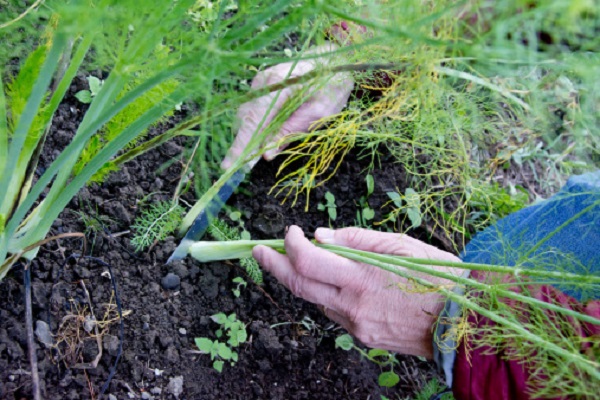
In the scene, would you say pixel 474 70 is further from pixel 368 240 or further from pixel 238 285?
pixel 238 285

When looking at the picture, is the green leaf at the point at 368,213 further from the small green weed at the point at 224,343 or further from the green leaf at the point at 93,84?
the green leaf at the point at 93,84

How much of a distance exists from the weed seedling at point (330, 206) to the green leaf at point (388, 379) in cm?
41

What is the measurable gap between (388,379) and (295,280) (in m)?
0.40

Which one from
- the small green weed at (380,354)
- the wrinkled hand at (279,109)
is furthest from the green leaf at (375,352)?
the wrinkled hand at (279,109)

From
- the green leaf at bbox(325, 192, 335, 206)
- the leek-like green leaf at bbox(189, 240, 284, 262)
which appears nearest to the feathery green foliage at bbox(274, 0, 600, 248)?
the green leaf at bbox(325, 192, 335, 206)

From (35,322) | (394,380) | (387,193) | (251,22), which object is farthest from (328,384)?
(251,22)

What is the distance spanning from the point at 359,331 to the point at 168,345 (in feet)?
1.28

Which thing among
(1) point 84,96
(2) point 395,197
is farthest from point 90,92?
(2) point 395,197

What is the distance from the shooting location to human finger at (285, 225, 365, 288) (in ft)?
3.42

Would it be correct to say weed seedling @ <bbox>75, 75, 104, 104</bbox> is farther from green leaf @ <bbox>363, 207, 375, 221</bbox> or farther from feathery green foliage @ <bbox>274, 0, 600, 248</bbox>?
green leaf @ <bbox>363, 207, 375, 221</bbox>

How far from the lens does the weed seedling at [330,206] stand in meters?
1.47

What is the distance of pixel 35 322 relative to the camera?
1.01 metres

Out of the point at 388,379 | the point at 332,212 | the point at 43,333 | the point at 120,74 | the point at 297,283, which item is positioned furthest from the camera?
the point at 332,212

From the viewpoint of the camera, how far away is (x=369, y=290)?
1064mm
